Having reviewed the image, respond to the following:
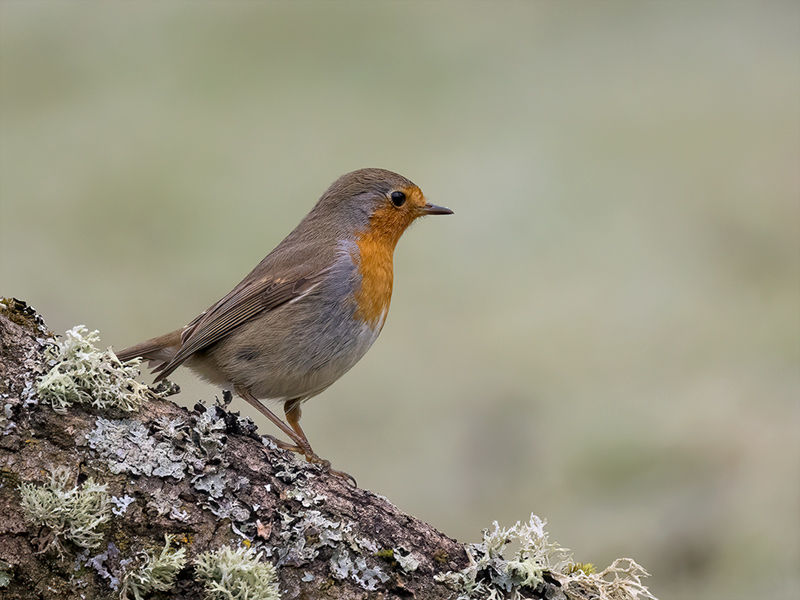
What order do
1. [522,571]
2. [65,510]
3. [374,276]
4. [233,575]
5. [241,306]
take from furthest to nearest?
[374,276], [241,306], [522,571], [233,575], [65,510]

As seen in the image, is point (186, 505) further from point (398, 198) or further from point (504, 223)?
point (504, 223)

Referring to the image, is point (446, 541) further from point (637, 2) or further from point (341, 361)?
point (637, 2)

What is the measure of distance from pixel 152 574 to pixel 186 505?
184 mm

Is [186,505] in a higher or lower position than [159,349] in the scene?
lower

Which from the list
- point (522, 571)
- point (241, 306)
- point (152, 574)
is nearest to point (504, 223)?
point (241, 306)

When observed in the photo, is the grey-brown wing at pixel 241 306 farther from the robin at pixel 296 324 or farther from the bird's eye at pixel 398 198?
the bird's eye at pixel 398 198

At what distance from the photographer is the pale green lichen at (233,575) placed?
2.09 metres

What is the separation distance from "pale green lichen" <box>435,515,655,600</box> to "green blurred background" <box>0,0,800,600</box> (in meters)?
2.39

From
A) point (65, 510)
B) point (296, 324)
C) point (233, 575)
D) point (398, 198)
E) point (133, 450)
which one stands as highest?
point (398, 198)

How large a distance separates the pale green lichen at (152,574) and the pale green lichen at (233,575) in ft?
0.22

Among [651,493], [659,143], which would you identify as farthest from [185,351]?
[659,143]

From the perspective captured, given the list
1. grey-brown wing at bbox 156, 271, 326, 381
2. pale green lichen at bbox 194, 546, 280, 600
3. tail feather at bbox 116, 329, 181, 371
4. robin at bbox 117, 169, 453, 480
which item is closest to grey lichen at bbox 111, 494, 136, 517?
pale green lichen at bbox 194, 546, 280, 600

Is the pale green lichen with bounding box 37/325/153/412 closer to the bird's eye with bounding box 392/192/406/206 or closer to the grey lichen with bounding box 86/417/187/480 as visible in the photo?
the grey lichen with bounding box 86/417/187/480

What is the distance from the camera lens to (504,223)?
23.1 feet
